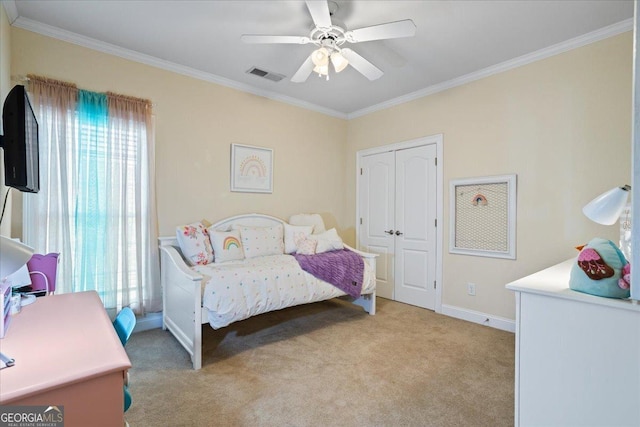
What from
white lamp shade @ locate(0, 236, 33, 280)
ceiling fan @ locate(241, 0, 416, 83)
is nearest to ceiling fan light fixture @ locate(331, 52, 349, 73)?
ceiling fan @ locate(241, 0, 416, 83)

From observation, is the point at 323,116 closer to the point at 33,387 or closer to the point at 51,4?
the point at 51,4

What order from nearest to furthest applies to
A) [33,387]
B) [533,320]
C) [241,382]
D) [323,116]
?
1. [33,387]
2. [533,320]
3. [241,382]
4. [323,116]

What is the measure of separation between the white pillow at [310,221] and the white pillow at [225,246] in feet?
3.12

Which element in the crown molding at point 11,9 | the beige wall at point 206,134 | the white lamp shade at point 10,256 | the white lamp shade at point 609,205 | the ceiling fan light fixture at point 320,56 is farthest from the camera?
the beige wall at point 206,134

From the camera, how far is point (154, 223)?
117 inches

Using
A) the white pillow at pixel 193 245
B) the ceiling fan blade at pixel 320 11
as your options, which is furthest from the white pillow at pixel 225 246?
the ceiling fan blade at pixel 320 11

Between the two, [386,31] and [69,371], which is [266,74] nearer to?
[386,31]

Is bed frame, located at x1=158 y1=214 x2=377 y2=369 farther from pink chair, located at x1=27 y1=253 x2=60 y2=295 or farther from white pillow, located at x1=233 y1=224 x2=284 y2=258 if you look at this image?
pink chair, located at x1=27 y1=253 x2=60 y2=295

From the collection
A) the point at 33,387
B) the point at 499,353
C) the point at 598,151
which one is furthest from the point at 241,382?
Answer: the point at 598,151

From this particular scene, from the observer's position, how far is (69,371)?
0.83m

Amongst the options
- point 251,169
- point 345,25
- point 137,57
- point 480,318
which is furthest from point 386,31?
point 480,318

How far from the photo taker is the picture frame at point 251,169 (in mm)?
3592

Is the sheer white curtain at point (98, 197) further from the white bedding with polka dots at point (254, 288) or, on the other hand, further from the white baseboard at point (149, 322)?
the white bedding with polka dots at point (254, 288)

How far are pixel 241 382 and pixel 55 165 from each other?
2.20 meters
